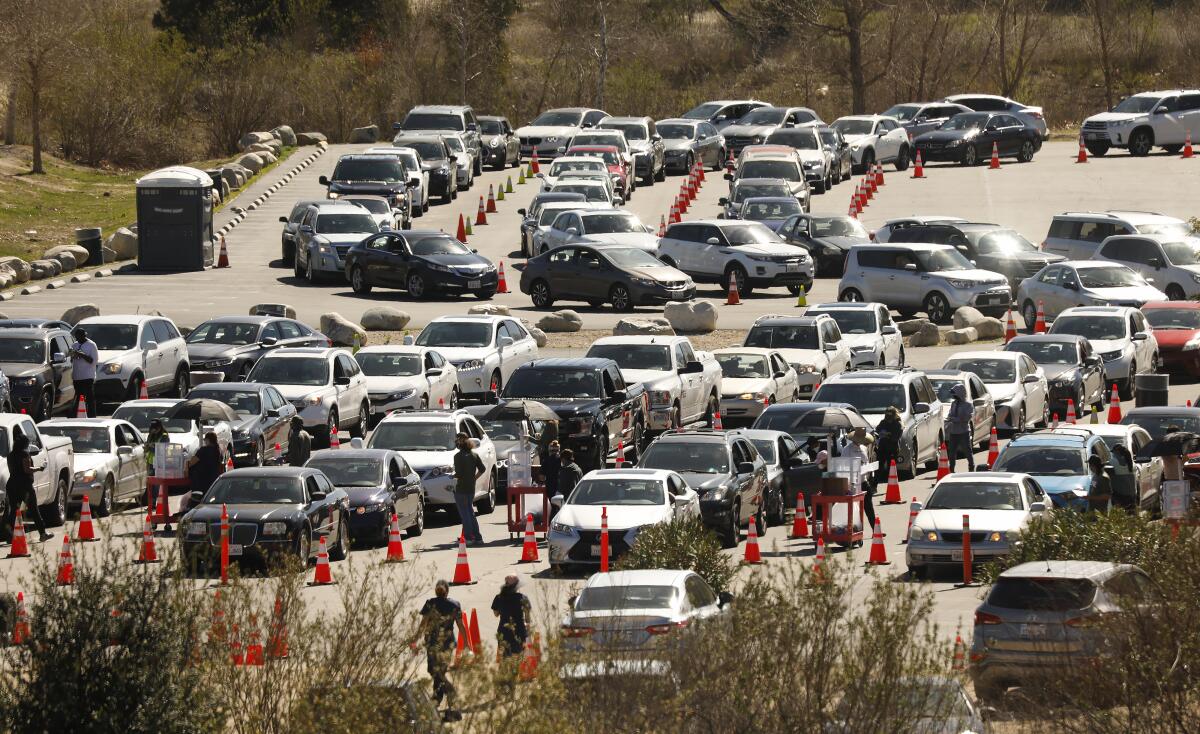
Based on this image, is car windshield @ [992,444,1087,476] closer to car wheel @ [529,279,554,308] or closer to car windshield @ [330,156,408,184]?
car wheel @ [529,279,554,308]

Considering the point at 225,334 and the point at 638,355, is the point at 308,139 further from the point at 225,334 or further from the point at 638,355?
the point at 638,355

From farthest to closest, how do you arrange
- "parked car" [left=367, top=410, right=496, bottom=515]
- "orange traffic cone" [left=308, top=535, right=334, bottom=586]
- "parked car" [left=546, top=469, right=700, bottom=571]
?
"parked car" [left=367, top=410, right=496, bottom=515] < "parked car" [left=546, top=469, right=700, bottom=571] < "orange traffic cone" [left=308, top=535, right=334, bottom=586]

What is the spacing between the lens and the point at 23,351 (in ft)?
102

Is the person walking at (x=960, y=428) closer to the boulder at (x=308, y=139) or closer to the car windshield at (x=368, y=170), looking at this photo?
the car windshield at (x=368, y=170)

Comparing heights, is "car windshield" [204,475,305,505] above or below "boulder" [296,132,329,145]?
below

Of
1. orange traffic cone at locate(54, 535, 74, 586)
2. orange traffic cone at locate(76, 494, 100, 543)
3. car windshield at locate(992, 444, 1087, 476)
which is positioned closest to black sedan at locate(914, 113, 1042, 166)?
car windshield at locate(992, 444, 1087, 476)

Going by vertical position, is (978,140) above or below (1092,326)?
above

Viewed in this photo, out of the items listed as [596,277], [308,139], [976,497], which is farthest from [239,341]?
[308,139]

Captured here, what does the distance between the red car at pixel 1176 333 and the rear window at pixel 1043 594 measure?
66.7 ft

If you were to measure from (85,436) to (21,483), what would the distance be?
332 cm

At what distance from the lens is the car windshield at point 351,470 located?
24203 mm

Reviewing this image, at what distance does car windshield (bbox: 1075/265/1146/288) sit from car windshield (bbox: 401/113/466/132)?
2398 cm

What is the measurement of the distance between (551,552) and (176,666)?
9.42 m

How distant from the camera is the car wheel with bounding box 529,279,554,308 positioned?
41.8 m
